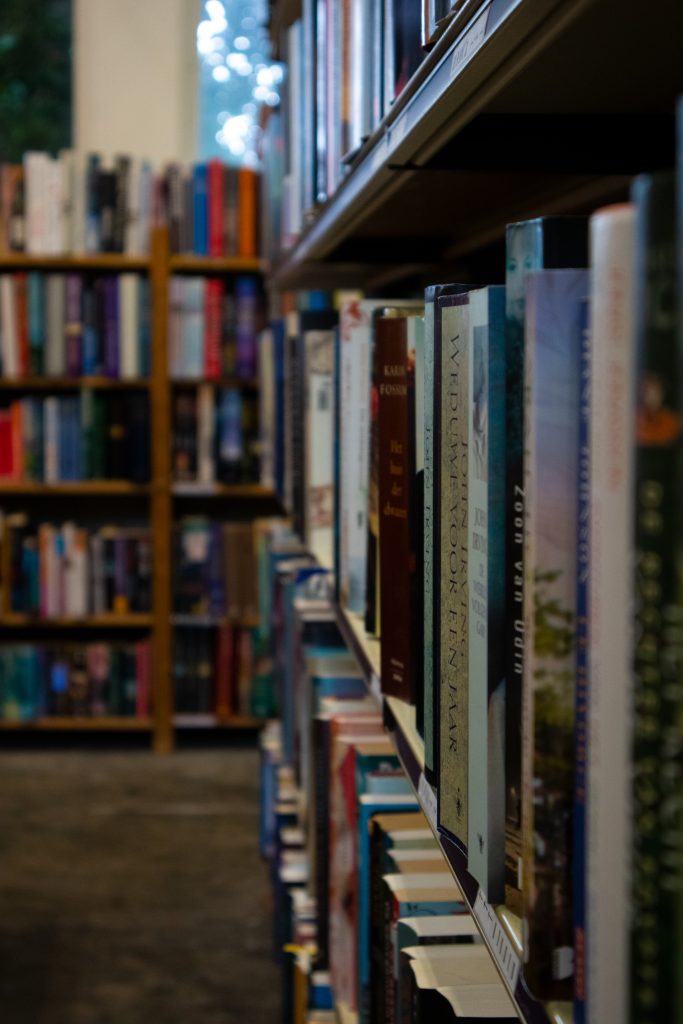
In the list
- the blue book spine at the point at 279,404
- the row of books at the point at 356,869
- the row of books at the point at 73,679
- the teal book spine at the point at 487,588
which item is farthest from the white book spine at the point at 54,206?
the teal book spine at the point at 487,588

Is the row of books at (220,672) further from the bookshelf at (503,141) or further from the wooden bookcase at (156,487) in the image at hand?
the bookshelf at (503,141)

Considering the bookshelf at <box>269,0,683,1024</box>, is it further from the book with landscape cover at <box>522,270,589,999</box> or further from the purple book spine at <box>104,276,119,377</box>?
the purple book spine at <box>104,276,119,377</box>

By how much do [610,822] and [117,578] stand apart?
3799 mm

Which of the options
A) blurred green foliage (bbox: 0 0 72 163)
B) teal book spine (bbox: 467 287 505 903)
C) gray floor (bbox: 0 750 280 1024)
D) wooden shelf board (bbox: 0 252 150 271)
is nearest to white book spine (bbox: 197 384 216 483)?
wooden shelf board (bbox: 0 252 150 271)

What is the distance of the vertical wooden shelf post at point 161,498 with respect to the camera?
13.3 feet

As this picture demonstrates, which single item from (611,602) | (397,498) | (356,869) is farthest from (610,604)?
(356,869)

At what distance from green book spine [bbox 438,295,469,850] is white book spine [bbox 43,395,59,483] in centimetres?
353

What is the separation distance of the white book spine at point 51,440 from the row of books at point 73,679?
59 centimetres

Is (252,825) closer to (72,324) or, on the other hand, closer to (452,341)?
(72,324)

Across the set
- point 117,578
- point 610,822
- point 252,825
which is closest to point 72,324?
point 117,578

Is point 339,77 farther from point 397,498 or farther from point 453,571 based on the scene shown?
point 453,571

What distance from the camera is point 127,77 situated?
4473 millimetres

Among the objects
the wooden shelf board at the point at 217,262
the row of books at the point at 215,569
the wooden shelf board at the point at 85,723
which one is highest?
the wooden shelf board at the point at 217,262

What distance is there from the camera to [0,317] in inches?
159
